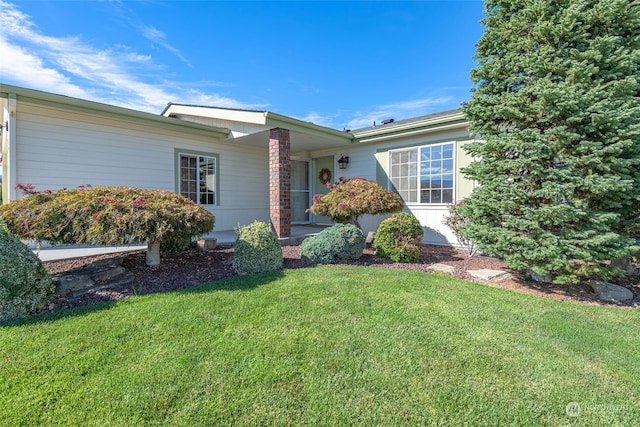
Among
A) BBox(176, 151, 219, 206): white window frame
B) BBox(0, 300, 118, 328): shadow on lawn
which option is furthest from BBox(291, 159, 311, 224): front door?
BBox(0, 300, 118, 328): shadow on lawn

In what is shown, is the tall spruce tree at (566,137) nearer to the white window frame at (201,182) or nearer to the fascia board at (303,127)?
the fascia board at (303,127)

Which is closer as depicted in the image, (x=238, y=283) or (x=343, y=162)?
(x=238, y=283)

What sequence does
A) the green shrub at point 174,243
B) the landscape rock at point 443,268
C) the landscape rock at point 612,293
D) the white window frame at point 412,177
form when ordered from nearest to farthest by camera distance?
the landscape rock at point 612,293 → the green shrub at point 174,243 → the landscape rock at point 443,268 → the white window frame at point 412,177

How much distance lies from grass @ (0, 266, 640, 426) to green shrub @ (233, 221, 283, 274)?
99 cm

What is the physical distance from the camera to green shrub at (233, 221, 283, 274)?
4.57 meters

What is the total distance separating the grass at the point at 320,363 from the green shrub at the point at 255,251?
99cm

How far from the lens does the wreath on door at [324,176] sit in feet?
33.6

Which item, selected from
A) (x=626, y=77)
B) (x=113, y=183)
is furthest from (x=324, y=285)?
(x=113, y=183)

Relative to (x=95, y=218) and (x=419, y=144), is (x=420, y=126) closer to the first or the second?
(x=419, y=144)

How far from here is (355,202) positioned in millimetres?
6844

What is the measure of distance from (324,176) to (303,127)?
3.04 m

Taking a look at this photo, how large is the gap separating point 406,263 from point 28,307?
5.27 meters

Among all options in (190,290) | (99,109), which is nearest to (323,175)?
(99,109)

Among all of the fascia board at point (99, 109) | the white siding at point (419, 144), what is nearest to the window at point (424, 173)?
the white siding at point (419, 144)
